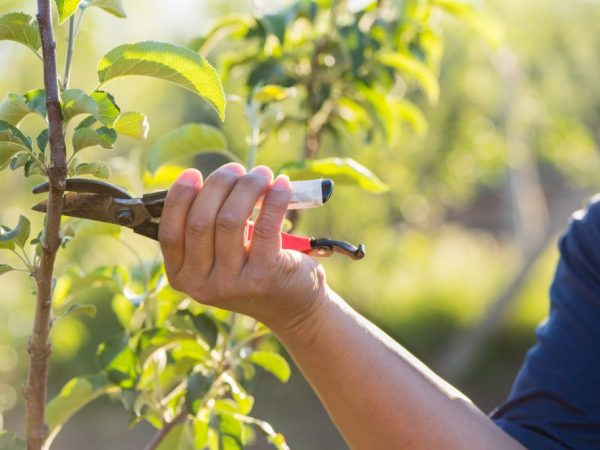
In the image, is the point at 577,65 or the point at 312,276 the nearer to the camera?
the point at 312,276

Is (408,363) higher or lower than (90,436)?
higher

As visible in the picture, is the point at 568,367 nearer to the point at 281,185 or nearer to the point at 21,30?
the point at 281,185

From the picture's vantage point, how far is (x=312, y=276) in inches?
41.4

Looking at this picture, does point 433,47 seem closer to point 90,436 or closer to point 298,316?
point 298,316

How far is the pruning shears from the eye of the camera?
101 cm

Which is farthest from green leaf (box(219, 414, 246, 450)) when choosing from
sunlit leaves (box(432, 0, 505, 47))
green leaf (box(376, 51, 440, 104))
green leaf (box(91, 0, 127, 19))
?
sunlit leaves (box(432, 0, 505, 47))

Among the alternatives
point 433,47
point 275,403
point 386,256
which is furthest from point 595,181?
point 433,47

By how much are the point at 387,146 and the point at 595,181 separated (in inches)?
463

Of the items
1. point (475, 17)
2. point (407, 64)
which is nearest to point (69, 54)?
point (407, 64)

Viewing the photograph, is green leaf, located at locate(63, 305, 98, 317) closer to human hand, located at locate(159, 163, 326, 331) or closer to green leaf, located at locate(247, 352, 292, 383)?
human hand, located at locate(159, 163, 326, 331)

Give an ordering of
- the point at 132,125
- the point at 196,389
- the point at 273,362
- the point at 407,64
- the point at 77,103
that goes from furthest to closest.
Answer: the point at 407,64, the point at 273,362, the point at 196,389, the point at 132,125, the point at 77,103

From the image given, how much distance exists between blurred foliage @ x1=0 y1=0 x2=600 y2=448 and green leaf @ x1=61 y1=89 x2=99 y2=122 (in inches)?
14.4

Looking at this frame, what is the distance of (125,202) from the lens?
1.06m

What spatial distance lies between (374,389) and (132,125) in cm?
48
